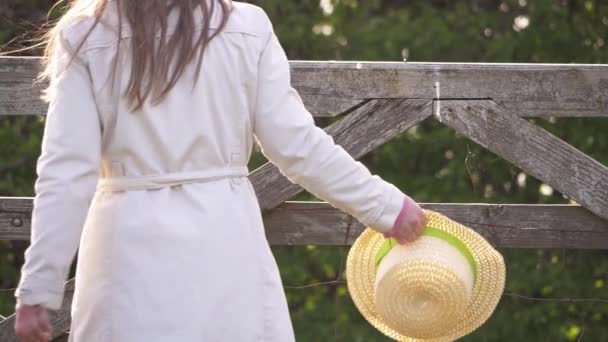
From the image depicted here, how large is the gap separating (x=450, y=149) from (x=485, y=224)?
2.63 metres

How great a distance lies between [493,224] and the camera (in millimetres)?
3916

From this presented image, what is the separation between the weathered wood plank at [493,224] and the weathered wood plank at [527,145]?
0.17m

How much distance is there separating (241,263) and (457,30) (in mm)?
3961

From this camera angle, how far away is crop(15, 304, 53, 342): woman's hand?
277 cm

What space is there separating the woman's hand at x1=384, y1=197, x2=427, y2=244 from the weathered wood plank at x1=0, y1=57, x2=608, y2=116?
723 mm

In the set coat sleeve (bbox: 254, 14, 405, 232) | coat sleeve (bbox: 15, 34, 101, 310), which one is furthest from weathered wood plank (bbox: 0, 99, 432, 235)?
coat sleeve (bbox: 15, 34, 101, 310)

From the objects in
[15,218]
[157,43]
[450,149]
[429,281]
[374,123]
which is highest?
[157,43]

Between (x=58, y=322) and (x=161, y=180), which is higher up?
(x=161, y=180)

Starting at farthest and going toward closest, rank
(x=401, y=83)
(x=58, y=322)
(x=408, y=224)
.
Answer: (x=58, y=322), (x=401, y=83), (x=408, y=224)

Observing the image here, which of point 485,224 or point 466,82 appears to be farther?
point 485,224

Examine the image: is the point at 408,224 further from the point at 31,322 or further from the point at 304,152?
the point at 31,322

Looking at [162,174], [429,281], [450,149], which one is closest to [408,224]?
[429,281]

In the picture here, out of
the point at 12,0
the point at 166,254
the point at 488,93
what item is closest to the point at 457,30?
the point at 12,0

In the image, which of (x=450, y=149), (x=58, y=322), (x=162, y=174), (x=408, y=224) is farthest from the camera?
(x=450, y=149)
